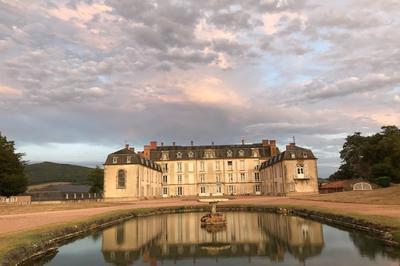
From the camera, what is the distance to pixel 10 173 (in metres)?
51.1

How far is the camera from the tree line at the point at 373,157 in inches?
1889

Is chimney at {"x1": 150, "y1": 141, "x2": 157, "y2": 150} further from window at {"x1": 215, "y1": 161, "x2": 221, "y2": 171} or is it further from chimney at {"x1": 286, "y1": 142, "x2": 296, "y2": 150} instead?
chimney at {"x1": 286, "y1": 142, "x2": 296, "y2": 150}

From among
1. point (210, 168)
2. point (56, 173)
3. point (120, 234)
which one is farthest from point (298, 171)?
point (56, 173)

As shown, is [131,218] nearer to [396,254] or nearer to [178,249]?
[178,249]

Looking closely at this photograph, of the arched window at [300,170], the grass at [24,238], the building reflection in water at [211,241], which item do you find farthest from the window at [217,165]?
the grass at [24,238]

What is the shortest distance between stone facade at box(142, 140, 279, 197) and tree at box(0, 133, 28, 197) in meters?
23.2

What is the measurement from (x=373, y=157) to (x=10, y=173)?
48.5 metres

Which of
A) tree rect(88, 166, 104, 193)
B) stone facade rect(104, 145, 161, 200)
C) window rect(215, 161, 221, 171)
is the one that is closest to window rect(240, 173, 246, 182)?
window rect(215, 161, 221, 171)

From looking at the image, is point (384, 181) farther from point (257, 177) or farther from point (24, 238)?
point (24, 238)

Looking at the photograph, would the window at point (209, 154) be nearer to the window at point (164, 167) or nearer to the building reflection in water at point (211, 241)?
the window at point (164, 167)

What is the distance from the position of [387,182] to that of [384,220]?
Answer: 3042 centimetres

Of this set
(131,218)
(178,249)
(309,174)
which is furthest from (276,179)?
(178,249)

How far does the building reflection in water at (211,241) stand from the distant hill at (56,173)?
120 m

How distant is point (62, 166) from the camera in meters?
171
